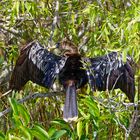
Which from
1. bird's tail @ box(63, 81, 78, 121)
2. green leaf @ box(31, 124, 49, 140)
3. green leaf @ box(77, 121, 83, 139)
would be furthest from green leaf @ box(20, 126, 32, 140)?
bird's tail @ box(63, 81, 78, 121)

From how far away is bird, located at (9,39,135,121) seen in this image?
261cm

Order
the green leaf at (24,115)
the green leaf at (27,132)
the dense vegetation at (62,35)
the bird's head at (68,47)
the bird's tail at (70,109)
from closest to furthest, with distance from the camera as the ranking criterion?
the green leaf at (27,132) < the green leaf at (24,115) < the bird's tail at (70,109) < the dense vegetation at (62,35) < the bird's head at (68,47)

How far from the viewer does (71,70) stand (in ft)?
9.01

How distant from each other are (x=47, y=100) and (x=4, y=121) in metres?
0.34

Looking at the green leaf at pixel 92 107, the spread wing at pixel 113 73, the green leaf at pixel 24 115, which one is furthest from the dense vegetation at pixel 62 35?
the green leaf at pixel 24 115

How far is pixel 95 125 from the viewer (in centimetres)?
213

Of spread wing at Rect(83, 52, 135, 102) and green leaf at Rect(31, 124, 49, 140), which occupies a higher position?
spread wing at Rect(83, 52, 135, 102)

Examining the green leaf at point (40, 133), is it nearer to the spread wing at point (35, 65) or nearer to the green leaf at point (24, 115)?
the green leaf at point (24, 115)

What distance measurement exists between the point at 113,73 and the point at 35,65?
0.46 metres

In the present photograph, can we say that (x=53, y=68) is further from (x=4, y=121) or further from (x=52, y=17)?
(x=4, y=121)

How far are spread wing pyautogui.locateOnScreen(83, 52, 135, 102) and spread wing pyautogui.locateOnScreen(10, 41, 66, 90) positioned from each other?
203mm

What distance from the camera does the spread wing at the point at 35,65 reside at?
262 cm

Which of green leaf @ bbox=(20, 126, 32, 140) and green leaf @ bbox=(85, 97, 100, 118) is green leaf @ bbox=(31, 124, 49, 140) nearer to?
green leaf @ bbox=(20, 126, 32, 140)

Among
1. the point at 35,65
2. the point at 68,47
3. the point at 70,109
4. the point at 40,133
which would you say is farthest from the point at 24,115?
the point at 68,47
